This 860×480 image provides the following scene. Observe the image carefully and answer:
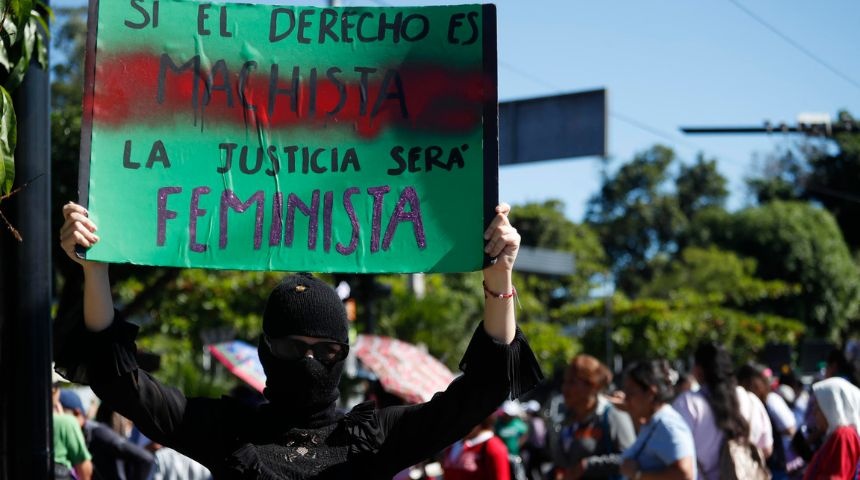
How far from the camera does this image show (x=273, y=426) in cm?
337

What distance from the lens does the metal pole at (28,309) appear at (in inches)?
178

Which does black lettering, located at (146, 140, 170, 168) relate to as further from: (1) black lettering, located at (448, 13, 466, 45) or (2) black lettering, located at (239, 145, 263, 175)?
(1) black lettering, located at (448, 13, 466, 45)

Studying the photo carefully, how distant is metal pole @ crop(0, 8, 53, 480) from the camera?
14.8 ft

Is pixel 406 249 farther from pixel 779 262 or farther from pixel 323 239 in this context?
pixel 779 262

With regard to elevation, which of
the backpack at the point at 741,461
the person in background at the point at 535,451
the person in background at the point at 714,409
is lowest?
the person in background at the point at 535,451

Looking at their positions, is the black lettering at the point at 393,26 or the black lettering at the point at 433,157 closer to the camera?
the black lettering at the point at 433,157

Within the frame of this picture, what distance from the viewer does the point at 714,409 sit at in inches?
279

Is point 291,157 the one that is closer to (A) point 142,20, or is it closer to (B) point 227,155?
(B) point 227,155

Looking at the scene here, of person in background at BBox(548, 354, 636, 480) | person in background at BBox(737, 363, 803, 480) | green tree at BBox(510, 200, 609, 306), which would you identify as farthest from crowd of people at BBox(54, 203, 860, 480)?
green tree at BBox(510, 200, 609, 306)

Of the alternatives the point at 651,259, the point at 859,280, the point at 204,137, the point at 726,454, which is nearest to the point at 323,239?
the point at 204,137

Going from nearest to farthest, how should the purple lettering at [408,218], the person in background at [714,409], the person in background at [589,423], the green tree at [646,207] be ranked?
the purple lettering at [408,218]
the person in background at [714,409]
the person in background at [589,423]
the green tree at [646,207]

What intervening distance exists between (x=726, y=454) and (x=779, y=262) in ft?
150

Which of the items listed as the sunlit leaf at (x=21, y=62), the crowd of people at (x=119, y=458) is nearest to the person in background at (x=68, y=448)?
the crowd of people at (x=119, y=458)

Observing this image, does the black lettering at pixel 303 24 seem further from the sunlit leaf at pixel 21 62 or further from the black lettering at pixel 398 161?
the sunlit leaf at pixel 21 62
